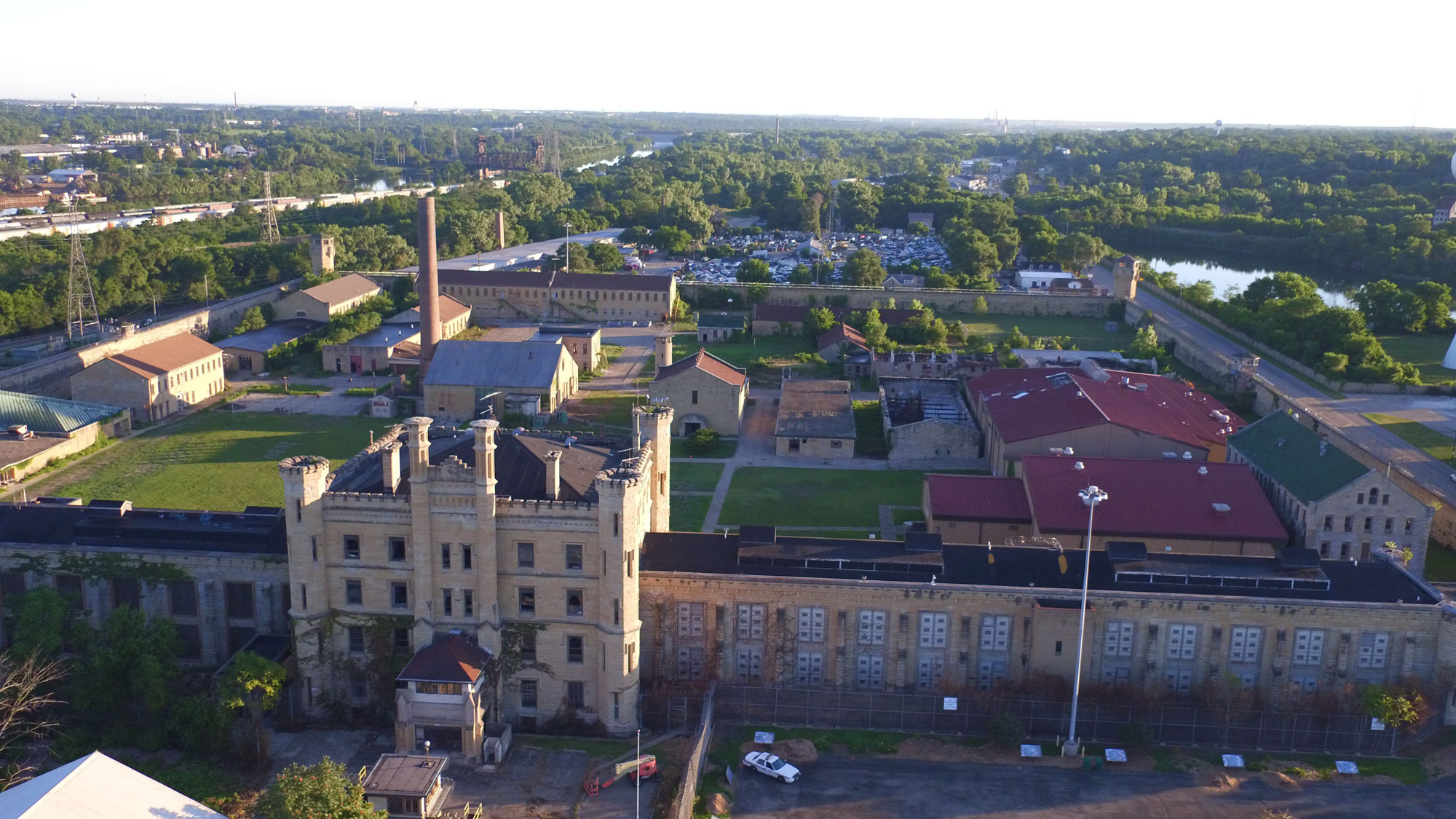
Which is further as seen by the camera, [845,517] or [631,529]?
[845,517]

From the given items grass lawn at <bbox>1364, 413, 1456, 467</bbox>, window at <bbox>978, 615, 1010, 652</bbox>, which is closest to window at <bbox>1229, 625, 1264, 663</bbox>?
window at <bbox>978, 615, 1010, 652</bbox>


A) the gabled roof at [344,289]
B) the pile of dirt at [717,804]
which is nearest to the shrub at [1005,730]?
the pile of dirt at [717,804]

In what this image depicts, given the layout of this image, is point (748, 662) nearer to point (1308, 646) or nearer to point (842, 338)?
point (1308, 646)

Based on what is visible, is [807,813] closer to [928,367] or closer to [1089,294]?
[928,367]

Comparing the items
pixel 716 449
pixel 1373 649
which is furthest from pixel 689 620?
pixel 716 449

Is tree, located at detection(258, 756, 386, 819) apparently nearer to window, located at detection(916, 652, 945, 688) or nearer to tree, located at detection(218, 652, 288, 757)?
tree, located at detection(218, 652, 288, 757)

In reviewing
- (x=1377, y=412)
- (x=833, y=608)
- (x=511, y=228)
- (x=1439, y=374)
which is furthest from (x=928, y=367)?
(x=511, y=228)
